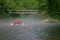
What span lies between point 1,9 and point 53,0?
23.5 ft

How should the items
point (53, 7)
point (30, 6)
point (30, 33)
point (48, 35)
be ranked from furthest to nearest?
point (30, 6)
point (53, 7)
point (30, 33)
point (48, 35)

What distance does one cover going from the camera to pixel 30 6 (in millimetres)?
39125

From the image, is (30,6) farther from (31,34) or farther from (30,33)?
(31,34)

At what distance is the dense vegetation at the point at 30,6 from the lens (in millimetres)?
29573

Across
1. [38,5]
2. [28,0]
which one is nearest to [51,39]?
[38,5]

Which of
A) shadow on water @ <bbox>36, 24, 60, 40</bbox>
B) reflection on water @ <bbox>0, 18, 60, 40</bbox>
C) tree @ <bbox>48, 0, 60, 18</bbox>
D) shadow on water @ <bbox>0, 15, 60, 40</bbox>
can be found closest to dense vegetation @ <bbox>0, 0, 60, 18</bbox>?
tree @ <bbox>48, 0, 60, 18</bbox>

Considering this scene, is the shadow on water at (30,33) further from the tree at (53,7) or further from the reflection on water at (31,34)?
the tree at (53,7)

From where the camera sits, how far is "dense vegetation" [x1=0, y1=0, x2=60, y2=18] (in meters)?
29.6

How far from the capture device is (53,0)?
29.6 meters

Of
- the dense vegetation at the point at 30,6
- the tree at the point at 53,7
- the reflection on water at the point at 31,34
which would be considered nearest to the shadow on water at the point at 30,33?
the reflection on water at the point at 31,34

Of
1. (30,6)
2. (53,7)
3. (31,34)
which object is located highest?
(31,34)

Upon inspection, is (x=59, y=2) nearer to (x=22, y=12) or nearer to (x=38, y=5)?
(x=38, y=5)

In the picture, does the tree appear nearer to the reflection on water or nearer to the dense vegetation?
the dense vegetation

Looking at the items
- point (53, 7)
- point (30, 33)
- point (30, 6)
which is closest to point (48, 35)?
point (30, 33)
